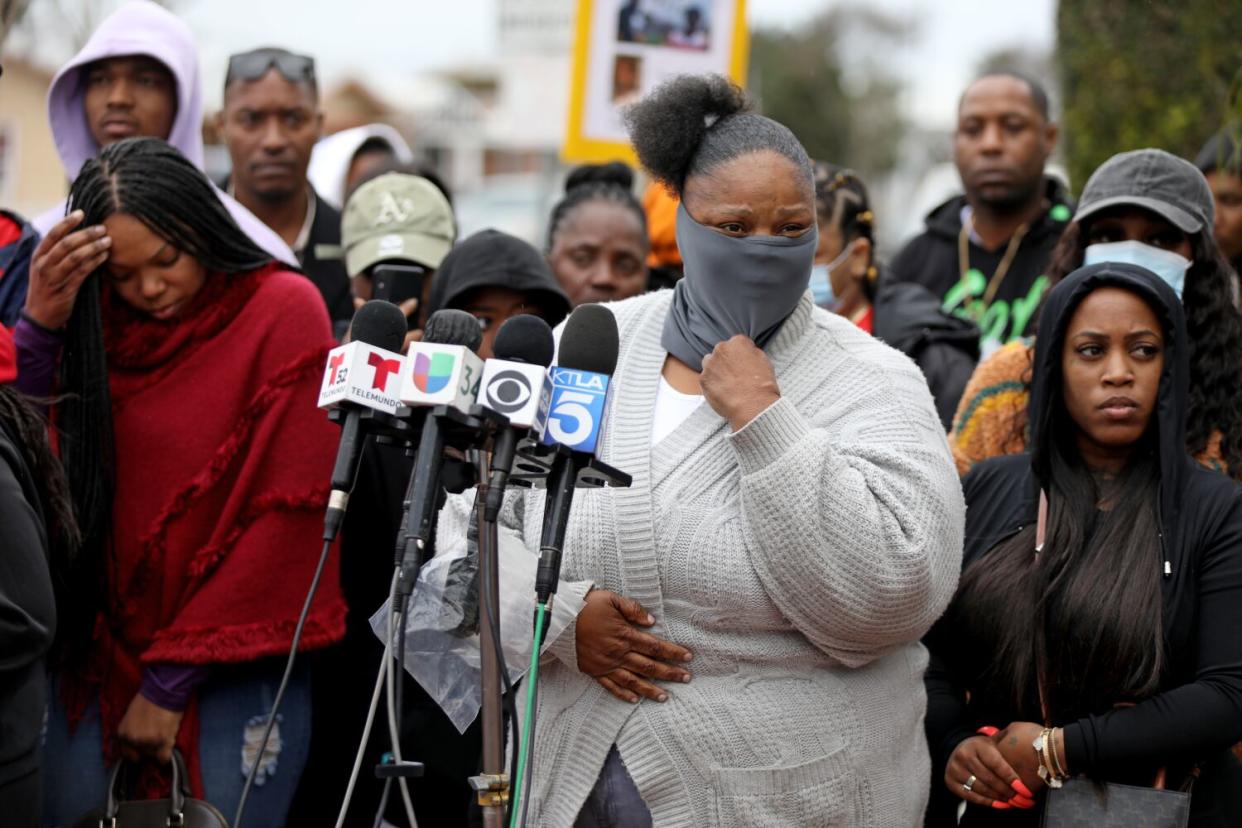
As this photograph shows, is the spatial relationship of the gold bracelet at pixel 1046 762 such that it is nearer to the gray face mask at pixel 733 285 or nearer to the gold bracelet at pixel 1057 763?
the gold bracelet at pixel 1057 763

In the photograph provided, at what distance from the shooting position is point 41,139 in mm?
29266

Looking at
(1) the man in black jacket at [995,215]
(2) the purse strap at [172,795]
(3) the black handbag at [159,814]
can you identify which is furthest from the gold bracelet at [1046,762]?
(1) the man in black jacket at [995,215]

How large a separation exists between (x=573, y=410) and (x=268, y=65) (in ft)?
13.7

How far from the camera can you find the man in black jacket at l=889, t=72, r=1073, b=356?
6375mm

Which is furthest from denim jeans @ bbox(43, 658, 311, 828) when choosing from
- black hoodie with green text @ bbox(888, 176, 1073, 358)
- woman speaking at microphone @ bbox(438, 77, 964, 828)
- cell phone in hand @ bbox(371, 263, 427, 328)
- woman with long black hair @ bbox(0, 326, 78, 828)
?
black hoodie with green text @ bbox(888, 176, 1073, 358)

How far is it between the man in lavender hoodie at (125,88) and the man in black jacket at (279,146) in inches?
30.9

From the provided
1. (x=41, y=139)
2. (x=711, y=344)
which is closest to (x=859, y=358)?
(x=711, y=344)

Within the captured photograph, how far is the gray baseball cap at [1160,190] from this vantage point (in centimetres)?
462

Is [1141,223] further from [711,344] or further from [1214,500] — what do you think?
[711,344]

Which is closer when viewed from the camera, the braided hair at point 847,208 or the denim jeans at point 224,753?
the denim jeans at point 224,753

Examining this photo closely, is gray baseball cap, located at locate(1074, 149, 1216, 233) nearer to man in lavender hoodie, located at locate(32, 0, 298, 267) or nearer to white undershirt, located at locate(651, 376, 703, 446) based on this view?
white undershirt, located at locate(651, 376, 703, 446)

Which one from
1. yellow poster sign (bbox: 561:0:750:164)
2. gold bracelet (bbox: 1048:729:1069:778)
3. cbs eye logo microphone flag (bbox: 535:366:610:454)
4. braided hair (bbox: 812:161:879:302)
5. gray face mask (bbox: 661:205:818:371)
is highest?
yellow poster sign (bbox: 561:0:750:164)

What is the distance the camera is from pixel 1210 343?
4402 mm

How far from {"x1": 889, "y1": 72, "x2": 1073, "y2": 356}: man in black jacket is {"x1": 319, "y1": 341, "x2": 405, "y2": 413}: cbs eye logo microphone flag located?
3.88m
